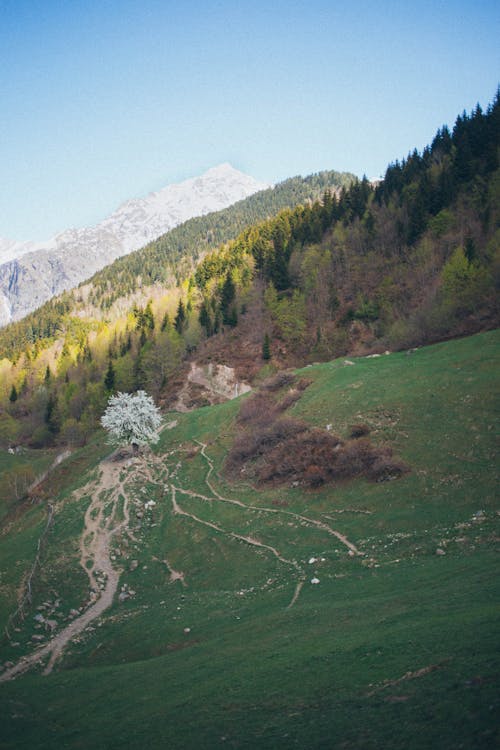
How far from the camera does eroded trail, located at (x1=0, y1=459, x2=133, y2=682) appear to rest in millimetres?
24469

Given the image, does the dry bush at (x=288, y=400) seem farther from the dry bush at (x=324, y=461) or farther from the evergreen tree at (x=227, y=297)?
the evergreen tree at (x=227, y=297)

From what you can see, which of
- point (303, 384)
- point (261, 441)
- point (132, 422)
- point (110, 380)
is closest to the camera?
point (261, 441)

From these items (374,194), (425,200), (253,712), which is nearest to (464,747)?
(253,712)

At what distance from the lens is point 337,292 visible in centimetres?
10569

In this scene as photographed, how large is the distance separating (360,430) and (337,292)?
236 feet

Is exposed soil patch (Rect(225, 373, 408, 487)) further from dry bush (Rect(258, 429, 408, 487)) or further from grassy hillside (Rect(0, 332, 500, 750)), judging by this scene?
grassy hillside (Rect(0, 332, 500, 750))

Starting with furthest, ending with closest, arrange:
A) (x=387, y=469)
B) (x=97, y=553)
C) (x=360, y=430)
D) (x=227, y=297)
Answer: (x=227, y=297)
(x=360, y=430)
(x=97, y=553)
(x=387, y=469)

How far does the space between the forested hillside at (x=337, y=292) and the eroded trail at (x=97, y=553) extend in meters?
43.4

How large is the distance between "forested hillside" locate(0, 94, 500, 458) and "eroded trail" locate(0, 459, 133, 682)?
43406 mm

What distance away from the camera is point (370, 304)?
94.4 metres

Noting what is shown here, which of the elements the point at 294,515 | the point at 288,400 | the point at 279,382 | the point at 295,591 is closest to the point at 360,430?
the point at 294,515

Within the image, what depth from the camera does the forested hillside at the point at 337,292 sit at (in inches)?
2992

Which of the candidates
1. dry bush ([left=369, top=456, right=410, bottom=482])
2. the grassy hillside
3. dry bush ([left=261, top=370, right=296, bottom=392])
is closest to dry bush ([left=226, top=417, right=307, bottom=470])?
the grassy hillside

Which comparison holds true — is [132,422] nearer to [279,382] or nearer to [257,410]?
[257,410]
